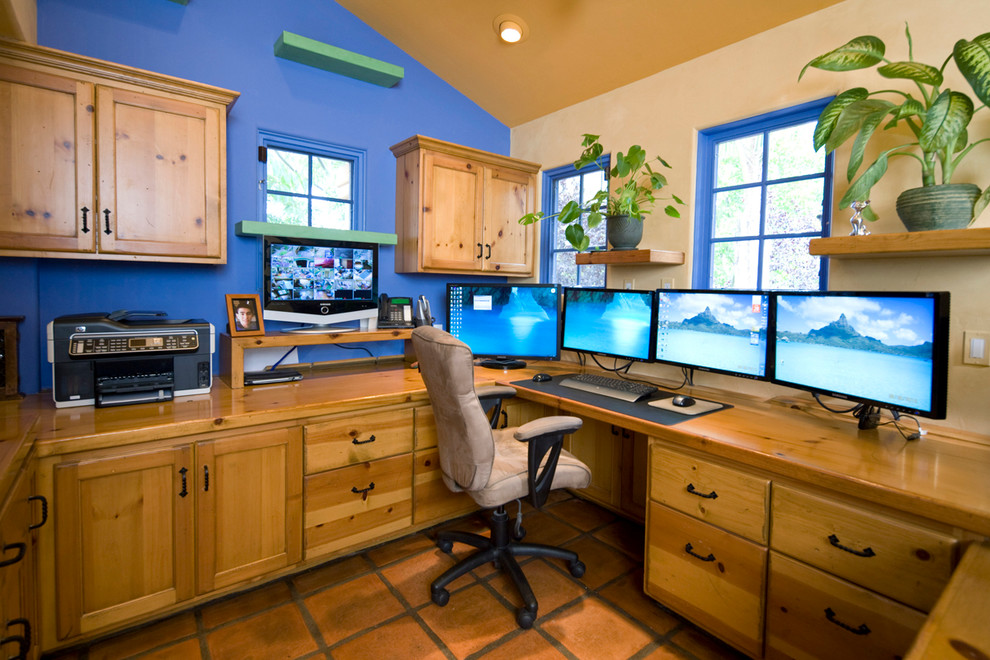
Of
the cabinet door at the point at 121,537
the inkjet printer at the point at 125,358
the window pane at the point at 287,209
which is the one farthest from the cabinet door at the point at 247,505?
the window pane at the point at 287,209

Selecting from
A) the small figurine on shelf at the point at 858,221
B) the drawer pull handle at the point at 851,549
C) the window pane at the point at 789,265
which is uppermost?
the small figurine on shelf at the point at 858,221

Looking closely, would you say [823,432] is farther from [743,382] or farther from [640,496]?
[640,496]

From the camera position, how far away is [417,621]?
191 centimetres

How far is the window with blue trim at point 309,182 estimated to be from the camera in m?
2.73

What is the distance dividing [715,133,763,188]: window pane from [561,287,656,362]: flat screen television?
0.75m

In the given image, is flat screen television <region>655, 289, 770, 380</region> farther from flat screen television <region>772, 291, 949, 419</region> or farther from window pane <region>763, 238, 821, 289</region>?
window pane <region>763, 238, 821, 289</region>

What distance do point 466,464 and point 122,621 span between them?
1.30 meters

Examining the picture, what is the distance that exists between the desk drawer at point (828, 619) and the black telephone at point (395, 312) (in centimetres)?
216

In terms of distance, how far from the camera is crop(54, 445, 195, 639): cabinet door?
5.29ft

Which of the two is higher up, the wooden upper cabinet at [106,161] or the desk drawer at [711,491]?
the wooden upper cabinet at [106,161]

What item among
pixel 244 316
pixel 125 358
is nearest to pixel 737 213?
pixel 244 316

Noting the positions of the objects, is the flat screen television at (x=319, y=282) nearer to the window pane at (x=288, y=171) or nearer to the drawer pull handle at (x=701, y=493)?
the window pane at (x=288, y=171)

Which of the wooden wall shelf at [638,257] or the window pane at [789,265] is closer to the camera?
the window pane at [789,265]

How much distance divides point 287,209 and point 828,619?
2.96 meters
